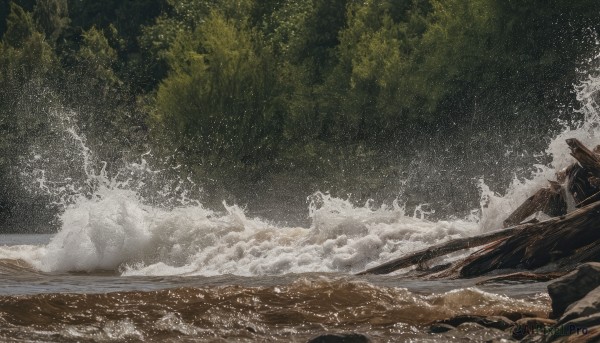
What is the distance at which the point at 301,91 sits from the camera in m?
57.8

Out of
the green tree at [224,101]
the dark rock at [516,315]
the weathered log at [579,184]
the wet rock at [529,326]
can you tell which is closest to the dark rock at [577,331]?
the wet rock at [529,326]

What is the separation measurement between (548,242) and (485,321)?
4.29 metres

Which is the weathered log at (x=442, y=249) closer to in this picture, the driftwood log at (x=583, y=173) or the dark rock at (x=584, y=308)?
the driftwood log at (x=583, y=173)

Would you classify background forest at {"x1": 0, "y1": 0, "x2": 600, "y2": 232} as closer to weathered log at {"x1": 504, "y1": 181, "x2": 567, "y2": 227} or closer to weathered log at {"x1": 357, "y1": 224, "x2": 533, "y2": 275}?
weathered log at {"x1": 504, "y1": 181, "x2": 567, "y2": 227}

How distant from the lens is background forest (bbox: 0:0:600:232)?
4181 centimetres

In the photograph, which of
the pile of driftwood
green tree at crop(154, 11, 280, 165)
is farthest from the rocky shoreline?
green tree at crop(154, 11, 280, 165)

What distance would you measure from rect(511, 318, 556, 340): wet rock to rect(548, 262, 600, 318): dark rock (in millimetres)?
177

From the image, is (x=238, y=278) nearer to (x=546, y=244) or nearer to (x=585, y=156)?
(x=546, y=244)

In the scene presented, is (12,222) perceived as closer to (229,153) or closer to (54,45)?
(229,153)

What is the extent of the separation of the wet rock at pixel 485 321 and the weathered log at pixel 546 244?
12.9 ft

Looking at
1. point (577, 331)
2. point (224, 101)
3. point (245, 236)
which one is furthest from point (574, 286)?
point (224, 101)

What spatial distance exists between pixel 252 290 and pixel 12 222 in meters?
44.9

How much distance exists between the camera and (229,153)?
58406 mm

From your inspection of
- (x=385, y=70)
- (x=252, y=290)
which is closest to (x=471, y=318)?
(x=252, y=290)
